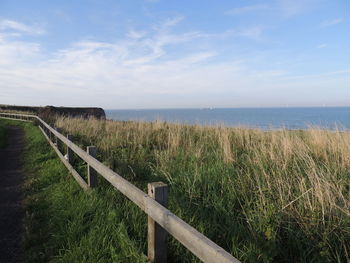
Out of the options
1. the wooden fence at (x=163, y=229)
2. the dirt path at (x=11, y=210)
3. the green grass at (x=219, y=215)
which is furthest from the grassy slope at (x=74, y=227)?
the wooden fence at (x=163, y=229)

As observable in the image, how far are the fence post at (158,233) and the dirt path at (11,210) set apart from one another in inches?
75.1

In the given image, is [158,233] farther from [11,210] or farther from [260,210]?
[11,210]

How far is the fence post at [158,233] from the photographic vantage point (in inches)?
99.8

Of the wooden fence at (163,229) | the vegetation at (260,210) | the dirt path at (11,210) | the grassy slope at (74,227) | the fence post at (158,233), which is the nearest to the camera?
the wooden fence at (163,229)

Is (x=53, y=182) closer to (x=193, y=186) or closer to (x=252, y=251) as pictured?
(x=193, y=186)

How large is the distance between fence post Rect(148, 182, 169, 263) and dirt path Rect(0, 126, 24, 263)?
6.25 feet

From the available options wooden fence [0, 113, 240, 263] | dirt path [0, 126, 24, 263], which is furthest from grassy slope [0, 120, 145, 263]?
wooden fence [0, 113, 240, 263]

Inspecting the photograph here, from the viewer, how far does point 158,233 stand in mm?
2582

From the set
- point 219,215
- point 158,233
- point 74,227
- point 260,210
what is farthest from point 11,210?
point 260,210

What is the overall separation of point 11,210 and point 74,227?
2047 mm

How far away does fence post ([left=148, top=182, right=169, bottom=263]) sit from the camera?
254 centimetres

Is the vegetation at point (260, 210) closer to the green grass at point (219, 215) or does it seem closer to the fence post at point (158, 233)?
the green grass at point (219, 215)

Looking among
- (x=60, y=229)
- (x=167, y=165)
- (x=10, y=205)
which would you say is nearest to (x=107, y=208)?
(x=60, y=229)

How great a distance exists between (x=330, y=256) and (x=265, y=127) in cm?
759
